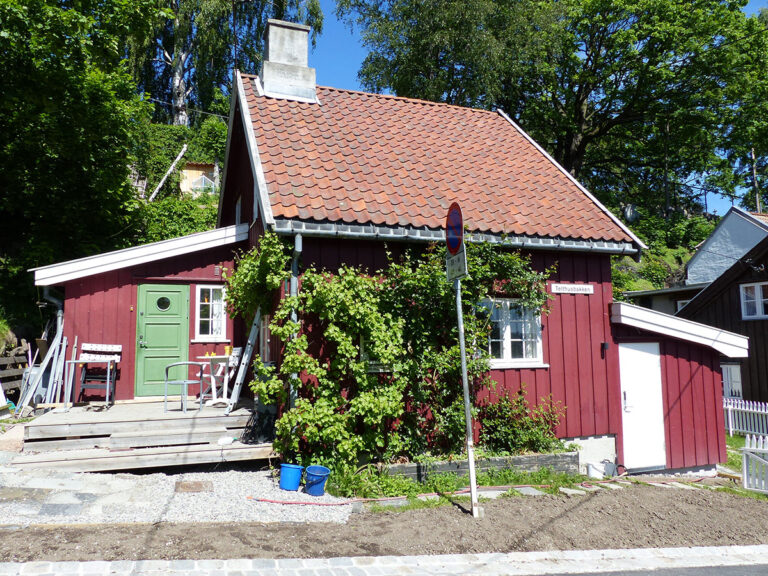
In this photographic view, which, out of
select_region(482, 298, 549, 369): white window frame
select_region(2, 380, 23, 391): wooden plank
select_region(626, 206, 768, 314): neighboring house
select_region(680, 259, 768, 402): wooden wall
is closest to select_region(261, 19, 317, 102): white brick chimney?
select_region(482, 298, 549, 369): white window frame

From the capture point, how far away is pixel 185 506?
19.1 feet

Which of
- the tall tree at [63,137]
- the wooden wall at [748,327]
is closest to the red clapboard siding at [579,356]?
the wooden wall at [748,327]

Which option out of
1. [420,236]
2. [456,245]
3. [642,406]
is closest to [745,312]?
[642,406]

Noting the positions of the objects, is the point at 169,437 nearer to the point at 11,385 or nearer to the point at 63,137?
the point at 11,385

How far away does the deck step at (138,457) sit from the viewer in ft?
21.7

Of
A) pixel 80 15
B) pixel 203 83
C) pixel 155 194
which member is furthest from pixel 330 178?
pixel 203 83

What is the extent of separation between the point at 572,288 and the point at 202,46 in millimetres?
23448

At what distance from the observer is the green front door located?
1041 centimetres

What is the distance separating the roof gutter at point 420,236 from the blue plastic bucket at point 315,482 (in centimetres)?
297

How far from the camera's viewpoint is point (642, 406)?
31.0 feet

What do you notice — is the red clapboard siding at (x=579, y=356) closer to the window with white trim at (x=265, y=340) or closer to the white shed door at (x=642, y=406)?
the white shed door at (x=642, y=406)

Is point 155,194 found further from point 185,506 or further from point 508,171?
point 185,506

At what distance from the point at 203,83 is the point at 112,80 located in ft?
46.8

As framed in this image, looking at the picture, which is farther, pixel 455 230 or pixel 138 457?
pixel 138 457
